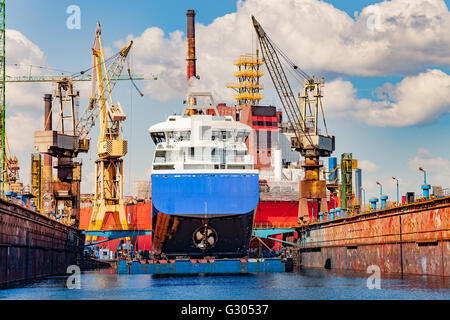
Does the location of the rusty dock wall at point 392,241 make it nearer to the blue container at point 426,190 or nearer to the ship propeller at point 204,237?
the blue container at point 426,190

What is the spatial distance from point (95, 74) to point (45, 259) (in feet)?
163

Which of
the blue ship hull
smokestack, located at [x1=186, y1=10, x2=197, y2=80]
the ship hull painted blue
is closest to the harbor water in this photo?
the blue ship hull

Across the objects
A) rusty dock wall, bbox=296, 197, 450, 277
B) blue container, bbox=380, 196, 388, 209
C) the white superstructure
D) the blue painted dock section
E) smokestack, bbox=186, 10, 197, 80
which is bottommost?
the blue painted dock section

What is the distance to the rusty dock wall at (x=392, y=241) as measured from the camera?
5978cm

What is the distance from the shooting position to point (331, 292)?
52.8 m

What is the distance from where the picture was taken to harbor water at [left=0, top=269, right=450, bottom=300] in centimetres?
4950

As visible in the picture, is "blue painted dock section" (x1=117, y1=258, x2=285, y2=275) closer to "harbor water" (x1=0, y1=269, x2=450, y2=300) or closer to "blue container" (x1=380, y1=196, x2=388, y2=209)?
"harbor water" (x1=0, y1=269, x2=450, y2=300)

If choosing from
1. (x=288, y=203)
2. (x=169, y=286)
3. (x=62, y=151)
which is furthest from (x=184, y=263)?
(x=288, y=203)

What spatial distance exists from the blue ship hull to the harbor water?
4.96 metres

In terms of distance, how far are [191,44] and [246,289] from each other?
98598 millimetres

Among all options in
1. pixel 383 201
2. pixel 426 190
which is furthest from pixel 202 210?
pixel 426 190

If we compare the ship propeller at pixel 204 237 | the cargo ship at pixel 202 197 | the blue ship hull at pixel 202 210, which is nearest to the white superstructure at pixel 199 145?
the cargo ship at pixel 202 197

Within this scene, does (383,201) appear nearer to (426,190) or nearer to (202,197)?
(426,190)
